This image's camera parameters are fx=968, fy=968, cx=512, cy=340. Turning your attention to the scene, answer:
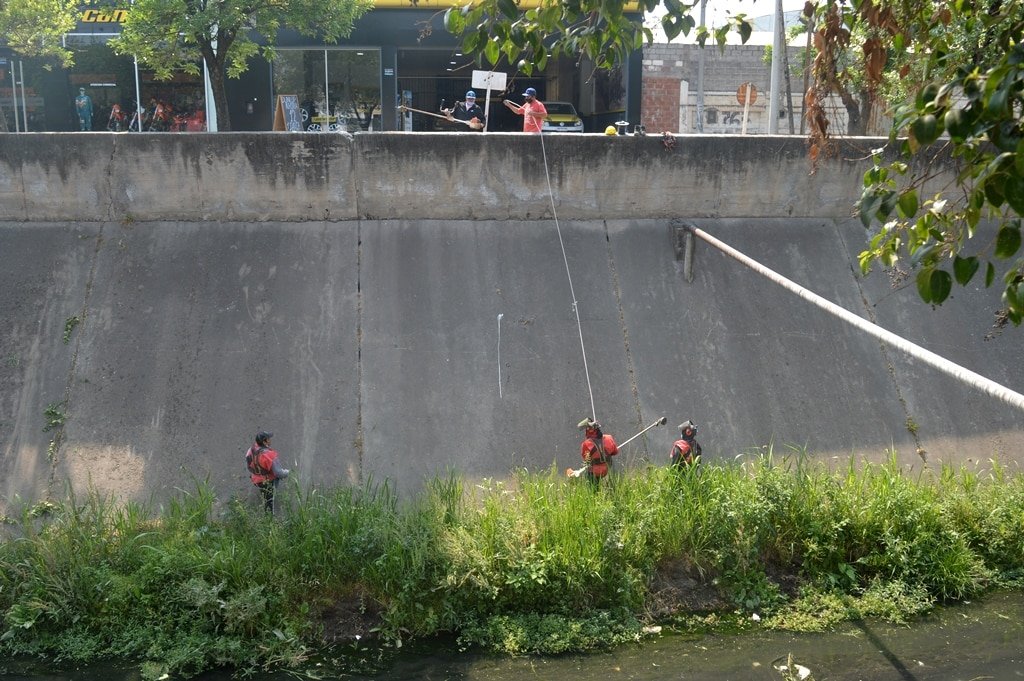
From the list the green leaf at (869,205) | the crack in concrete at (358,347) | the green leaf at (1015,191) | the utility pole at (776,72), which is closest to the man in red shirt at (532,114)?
the crack in concrete at (358,347)

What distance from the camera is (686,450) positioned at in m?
8.46

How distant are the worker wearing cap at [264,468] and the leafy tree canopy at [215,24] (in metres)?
9.33

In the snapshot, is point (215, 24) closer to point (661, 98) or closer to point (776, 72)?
point (776, 72)

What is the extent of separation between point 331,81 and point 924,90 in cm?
2198

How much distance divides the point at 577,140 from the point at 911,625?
242 inches

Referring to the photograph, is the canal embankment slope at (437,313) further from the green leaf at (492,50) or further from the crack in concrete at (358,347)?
the green leaf at (492,50)

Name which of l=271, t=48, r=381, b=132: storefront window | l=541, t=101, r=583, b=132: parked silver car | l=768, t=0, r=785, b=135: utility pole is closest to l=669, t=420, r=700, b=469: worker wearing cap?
l=768, t=0, r=785, b=135: utility pole

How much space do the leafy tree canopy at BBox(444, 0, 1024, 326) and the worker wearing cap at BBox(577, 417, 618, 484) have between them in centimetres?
351

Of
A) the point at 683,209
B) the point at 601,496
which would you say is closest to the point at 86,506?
the point at 601,496

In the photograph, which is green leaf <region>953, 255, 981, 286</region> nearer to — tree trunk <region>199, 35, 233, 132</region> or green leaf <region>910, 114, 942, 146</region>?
green leaf <region>910, 114, 942, 146</region>

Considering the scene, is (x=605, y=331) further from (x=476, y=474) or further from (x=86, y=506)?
(x=86, y=506)

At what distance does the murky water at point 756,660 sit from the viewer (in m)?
6.89

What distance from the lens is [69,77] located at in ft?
77.9

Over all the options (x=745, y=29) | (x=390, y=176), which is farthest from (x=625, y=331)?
(x=745, y=29)
